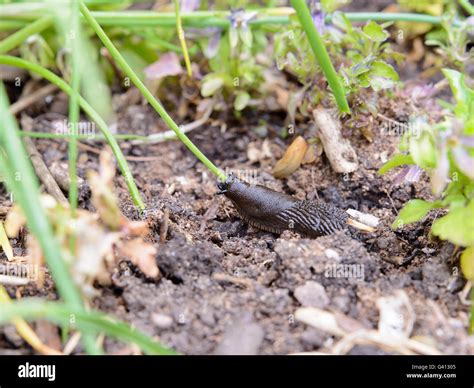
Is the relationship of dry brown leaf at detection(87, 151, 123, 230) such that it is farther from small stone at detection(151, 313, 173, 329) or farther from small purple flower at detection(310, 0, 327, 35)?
small purple flower at detection(310, 0, 327, 35)

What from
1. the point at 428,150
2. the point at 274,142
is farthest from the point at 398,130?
the point at 428,150

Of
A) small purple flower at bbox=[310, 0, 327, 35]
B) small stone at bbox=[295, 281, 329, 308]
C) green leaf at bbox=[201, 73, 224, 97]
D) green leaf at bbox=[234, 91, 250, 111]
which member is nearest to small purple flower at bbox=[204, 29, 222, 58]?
green leaf at bbox=[201, 73, 224, 97]

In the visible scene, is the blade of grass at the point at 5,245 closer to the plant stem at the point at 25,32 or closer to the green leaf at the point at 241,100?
the plant stem at the point at 25,32

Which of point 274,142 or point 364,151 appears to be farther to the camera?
point 274,142

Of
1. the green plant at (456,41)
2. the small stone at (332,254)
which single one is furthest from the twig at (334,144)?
the small stone at (332,254)
